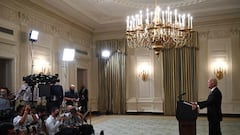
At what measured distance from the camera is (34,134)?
5008 mm

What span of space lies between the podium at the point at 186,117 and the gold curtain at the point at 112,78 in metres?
6.40

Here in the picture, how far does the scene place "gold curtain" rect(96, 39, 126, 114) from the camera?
11117 millimetres

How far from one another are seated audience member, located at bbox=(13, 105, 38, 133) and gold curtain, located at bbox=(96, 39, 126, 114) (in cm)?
607

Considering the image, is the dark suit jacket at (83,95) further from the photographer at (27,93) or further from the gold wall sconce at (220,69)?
the gold wall sconce at (220,69)

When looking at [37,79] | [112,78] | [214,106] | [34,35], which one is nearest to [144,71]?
[112,78]

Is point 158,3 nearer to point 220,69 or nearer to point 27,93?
point 220,69

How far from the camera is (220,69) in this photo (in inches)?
390

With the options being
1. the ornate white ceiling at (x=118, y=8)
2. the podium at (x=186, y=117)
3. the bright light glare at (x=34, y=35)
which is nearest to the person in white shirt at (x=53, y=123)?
the podium at (x=186, y=117)

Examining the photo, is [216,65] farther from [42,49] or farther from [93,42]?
[42,49]

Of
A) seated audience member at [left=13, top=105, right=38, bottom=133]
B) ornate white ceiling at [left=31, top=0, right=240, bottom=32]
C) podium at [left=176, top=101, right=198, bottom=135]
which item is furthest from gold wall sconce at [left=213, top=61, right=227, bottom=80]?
seated audience member at [left=13, top=105, right=38, bottom=133]

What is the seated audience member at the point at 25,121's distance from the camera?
485 cm

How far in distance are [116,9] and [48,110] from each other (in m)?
4.32

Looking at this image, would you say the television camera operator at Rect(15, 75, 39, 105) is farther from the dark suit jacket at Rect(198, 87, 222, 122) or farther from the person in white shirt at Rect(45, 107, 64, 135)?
the dark suit jacket at Rect(198, 87, 222, 122)

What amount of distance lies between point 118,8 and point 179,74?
3547 mm
